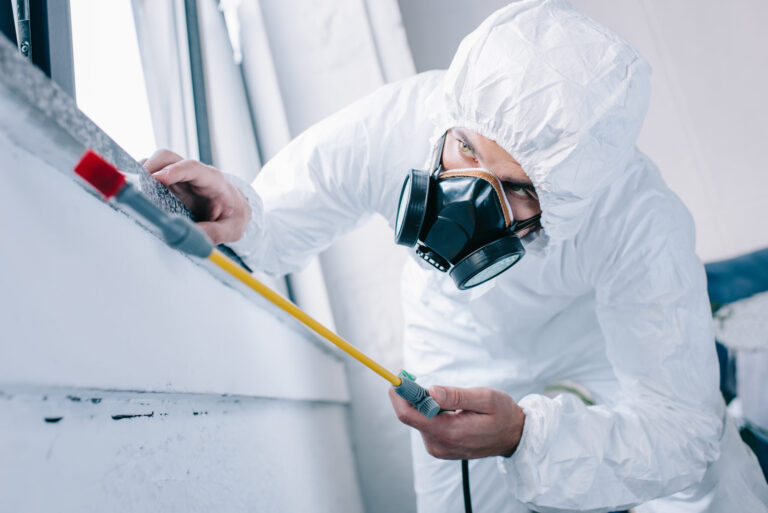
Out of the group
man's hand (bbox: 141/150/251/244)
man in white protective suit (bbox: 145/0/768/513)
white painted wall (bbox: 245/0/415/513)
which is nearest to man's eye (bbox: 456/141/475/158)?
man in white protective suit (bbox: 145/0/768/513)

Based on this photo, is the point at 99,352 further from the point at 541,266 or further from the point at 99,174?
the point at 541,266

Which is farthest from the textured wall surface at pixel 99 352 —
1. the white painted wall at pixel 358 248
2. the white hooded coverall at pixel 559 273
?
the white painted wall at pixel 358 248

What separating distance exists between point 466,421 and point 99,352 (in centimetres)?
59

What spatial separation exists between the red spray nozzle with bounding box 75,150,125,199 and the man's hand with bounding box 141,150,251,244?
29 centimetres

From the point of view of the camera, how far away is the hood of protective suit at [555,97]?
0.71m

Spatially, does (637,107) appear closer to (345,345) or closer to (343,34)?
(345,345)

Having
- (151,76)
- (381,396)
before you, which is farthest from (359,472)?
(151,76)

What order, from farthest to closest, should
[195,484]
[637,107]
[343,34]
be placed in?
[343,34]
[637,107]
[195,484]

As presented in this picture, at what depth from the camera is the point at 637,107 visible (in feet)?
2.47

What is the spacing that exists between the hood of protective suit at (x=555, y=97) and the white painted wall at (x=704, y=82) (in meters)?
1.14

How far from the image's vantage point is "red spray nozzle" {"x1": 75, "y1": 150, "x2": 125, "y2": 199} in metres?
0.34

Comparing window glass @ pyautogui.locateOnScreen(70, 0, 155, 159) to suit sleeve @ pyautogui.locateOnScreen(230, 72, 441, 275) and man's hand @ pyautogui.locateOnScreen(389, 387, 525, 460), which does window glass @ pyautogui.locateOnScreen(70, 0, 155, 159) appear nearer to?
suit sleeve @ pyautogui.locateOnScreen(230, 72, 441, 275)

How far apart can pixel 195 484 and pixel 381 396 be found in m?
1.06

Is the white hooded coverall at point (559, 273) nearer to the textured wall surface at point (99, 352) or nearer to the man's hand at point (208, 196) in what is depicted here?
the man's hand at point (208, 196)
